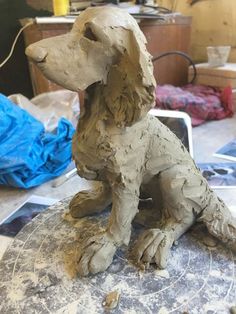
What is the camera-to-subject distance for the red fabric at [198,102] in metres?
2.01

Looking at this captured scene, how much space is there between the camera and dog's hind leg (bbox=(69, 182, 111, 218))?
0.90m

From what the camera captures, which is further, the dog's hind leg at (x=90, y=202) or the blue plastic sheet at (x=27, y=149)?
the blue plastic sheet at (x=27, y=149)

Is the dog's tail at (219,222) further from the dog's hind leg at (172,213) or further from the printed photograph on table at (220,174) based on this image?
the printed photograph on table at (220,174)

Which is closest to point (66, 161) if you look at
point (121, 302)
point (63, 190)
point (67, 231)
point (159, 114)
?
point (63, 190)

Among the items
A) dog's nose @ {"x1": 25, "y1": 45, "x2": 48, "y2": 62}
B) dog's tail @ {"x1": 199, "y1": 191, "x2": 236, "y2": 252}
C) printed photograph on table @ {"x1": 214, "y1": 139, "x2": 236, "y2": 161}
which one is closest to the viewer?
dog's nose @ {"x1": 25, "y1": 45, "x2": 48, "y2": 62}

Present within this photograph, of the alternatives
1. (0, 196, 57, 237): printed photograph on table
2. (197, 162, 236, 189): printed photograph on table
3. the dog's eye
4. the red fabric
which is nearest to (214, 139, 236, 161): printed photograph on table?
(197, 162, 236, 189): printed photograph on table

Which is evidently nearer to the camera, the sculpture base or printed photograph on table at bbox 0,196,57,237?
the sculpture base

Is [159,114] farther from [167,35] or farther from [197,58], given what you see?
[197,58]

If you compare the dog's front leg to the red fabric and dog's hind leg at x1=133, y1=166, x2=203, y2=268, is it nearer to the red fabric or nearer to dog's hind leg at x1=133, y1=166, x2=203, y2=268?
dog's hind leg at x1=133, y1=166, x2=203, y2=268

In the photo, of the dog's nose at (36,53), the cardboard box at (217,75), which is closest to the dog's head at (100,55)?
the dog's nose at (36,53)

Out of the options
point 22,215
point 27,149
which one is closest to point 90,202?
point 22,215

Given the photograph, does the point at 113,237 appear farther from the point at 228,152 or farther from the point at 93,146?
the point at 228,152

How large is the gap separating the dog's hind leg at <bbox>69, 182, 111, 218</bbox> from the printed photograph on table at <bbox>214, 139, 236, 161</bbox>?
0.88m

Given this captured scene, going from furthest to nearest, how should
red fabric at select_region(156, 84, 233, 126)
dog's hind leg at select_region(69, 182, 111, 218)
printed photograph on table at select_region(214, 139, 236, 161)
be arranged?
red fabric at select_region(156, 84, 233, 126)
printed photograph on table at select_region(214, 139, 236, 161)
dog's hind leg at select_region(69, 182, 111, 218)
